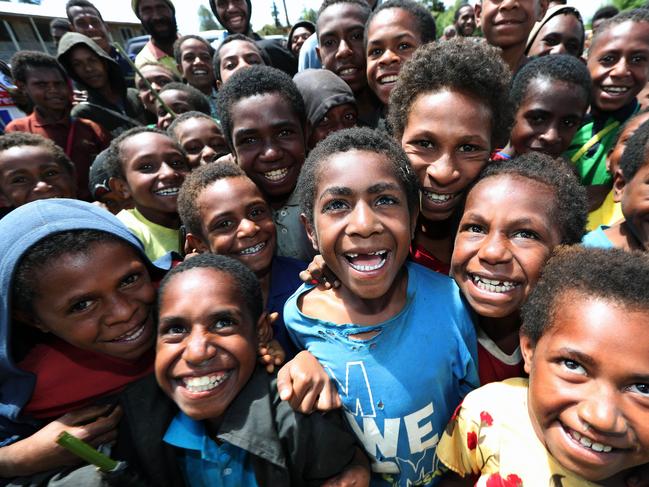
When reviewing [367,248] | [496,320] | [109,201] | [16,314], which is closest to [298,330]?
[367,248]

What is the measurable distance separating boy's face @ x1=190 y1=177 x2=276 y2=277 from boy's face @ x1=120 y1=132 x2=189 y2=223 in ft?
2.12

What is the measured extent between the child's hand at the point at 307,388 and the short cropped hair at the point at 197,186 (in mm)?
994

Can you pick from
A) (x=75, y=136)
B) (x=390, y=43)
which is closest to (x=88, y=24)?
(x=75, y=136)

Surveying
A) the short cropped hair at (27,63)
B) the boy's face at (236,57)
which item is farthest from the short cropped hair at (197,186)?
the short cropped hair at (27,63)

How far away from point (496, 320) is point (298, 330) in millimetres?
848

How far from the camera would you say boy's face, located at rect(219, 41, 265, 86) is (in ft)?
11.4

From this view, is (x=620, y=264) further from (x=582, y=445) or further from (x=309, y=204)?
(x=309, y=204)

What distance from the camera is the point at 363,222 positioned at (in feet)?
4.39

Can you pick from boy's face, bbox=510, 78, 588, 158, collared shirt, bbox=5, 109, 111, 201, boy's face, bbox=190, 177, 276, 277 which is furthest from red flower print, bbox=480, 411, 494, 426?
collared shirt, bbox=5, 109, 111, 201

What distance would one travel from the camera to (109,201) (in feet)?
9.96

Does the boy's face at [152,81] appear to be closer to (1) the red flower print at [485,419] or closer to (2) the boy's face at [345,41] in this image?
(2) the boy's face at [345,41]

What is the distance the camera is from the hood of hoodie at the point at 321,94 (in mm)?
2385

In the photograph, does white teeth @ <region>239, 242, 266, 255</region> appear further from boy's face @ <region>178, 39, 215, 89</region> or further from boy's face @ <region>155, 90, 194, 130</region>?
boy's face @ <region>178, 39, 215, 89</region>

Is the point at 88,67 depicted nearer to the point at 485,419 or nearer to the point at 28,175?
the point at 28,175
